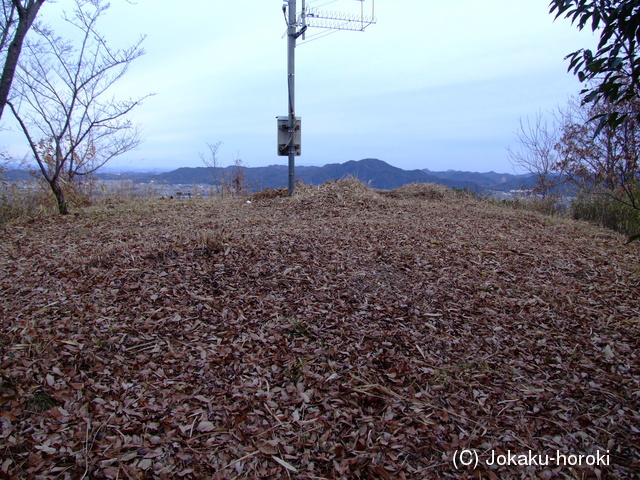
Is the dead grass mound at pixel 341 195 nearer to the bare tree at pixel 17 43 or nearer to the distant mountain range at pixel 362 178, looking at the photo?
the distant mountain range at pixel 362 178

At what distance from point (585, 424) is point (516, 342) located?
0.58 m

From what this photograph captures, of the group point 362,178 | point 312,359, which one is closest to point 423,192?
point 362,178

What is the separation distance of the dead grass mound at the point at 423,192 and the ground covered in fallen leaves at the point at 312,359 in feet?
12.4

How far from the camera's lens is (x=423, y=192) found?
295 inches

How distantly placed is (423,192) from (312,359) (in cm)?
596

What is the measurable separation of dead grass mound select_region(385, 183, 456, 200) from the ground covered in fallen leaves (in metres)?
3.78

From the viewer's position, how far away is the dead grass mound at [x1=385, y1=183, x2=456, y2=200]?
732 centimetres

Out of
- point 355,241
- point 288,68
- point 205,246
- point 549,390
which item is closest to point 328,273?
point 355,241

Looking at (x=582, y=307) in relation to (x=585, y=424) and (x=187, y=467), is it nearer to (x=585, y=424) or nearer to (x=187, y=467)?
(x=585, y=424)

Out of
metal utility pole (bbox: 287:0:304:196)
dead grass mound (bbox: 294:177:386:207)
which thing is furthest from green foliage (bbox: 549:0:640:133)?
metal utility pole (bbox: 287:0:304:196)

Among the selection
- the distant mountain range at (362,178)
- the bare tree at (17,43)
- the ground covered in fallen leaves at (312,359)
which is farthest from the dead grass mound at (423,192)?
the bare tree at (17,43)

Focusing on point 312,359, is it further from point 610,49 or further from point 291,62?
point 291,62

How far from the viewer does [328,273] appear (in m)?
2.91

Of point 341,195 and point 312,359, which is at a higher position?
point 341,195
